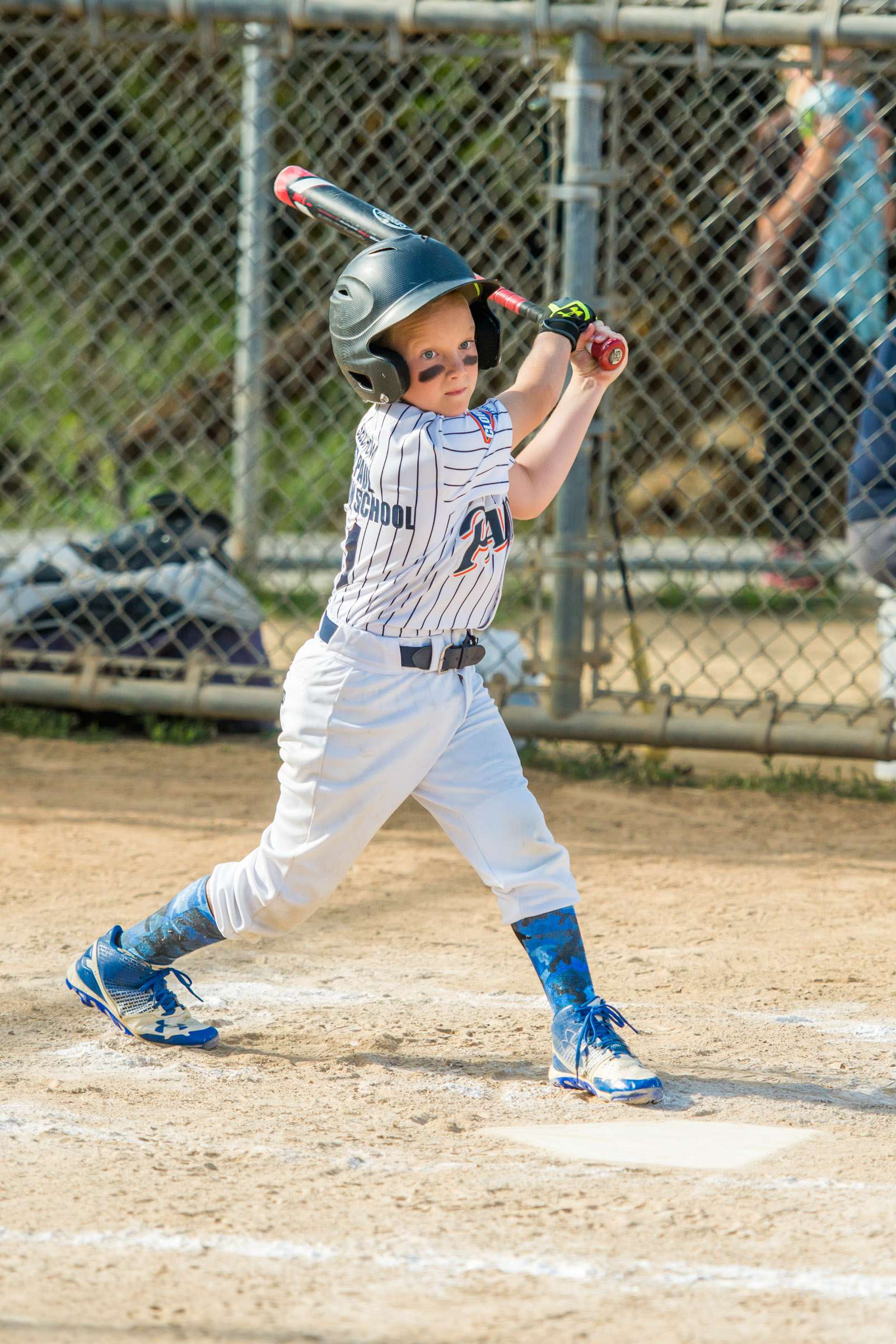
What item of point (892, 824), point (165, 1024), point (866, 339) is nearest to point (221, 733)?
point (892, 824)

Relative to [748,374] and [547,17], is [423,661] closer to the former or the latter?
[547,17]

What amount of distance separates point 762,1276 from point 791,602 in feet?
16.9

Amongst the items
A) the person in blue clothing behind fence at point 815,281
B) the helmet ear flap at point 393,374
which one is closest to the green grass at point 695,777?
the person in blue clothing behind fence at point 815,281

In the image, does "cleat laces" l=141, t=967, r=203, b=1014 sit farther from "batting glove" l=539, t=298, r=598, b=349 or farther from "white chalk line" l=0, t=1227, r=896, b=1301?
"batting glove" l=539, t=298, r=598, b=349

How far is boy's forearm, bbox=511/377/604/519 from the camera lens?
2711 mm

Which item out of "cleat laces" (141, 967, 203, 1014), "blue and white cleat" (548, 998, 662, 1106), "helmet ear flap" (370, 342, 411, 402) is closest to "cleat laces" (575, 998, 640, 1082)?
"blue and white cleat" (548, 998, 662, 1106)

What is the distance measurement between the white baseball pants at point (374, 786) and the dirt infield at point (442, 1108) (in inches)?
12.2

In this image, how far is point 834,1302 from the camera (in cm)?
191

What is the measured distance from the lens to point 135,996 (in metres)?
2.82

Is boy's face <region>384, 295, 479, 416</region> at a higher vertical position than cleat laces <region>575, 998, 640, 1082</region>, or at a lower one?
higher

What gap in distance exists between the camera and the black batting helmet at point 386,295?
98.7 inches

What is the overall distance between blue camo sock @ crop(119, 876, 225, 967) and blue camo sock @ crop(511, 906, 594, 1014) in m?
0.55

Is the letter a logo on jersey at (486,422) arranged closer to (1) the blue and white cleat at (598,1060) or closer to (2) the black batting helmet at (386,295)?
(2) the black batting helmet at (386,295)

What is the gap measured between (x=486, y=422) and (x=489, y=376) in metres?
5.34
